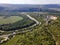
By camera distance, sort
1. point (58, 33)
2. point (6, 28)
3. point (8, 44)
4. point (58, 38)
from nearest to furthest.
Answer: point (58, 38)
point (58, 33)
point (8, 44)
point (6, 28)

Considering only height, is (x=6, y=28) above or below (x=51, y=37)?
below

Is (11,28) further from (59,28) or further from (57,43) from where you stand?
(57,43)

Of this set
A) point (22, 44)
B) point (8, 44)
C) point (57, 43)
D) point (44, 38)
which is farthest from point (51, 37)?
point (8, 44)

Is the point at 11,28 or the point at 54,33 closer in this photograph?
the point at 54,33

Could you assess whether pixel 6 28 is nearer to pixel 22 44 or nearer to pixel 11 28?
pixel 11 28

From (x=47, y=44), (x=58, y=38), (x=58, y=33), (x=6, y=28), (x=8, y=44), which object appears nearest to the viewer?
(x=47, y=44)

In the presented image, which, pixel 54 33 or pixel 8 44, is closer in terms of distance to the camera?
pixel 54 33

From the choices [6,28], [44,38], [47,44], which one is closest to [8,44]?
[44,38]

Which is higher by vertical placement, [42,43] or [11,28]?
[42,43]

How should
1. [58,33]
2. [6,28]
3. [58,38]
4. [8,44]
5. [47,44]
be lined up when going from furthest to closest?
[6,28] → [8,44] → [58,33] → [58,38] → [47,44]
